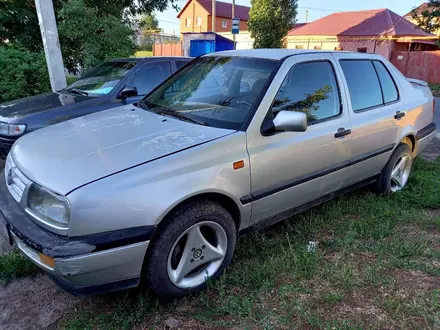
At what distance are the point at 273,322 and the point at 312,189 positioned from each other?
1.34 metres

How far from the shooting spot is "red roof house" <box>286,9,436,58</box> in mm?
25172

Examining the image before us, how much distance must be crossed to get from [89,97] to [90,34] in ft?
15.3

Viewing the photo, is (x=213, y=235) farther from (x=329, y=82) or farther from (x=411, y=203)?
(x=411, y=203)

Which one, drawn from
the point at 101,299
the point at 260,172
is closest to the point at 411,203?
the point at 260,172

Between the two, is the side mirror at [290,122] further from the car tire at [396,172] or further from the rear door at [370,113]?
→ the car tire at [396,172]

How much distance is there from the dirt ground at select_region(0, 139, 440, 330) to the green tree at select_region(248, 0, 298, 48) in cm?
2249

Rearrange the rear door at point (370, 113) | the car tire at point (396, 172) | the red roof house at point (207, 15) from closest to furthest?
the rear door at point (370, 113) < the car tire at point (396, 172) < the red roof house at point (207, 15)

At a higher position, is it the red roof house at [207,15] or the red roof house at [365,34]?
the red roof house at [207,15]

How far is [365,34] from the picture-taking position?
2609 cm

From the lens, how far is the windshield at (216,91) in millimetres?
2984

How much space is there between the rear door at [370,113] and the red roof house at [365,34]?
22.4m

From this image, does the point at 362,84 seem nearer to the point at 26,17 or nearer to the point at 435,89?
the point at 26,17

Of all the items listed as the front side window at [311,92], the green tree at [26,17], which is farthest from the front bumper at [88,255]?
the green tree at [26,17]

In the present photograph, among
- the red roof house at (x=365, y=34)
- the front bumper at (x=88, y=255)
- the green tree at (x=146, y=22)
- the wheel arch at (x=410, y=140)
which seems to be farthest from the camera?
the red roof house at (x=365, y=34)
